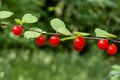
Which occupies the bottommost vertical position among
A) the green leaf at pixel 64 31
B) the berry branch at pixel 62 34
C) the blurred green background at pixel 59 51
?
the blurred green background at pixel 59 51

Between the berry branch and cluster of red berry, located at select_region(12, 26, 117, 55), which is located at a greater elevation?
the berry branch

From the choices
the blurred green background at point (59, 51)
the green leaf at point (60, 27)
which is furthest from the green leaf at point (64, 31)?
the blurred green background at point (59, 51)

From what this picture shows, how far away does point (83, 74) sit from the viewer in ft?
18.2

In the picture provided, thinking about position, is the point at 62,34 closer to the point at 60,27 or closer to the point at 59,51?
the point at 60,27

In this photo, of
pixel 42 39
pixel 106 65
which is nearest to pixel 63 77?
pixel 106 65

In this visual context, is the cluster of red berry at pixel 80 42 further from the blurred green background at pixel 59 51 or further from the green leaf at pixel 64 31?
the blurred green background at pixel 59 51

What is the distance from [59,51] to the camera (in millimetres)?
6730

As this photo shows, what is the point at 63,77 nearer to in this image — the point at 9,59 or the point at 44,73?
the point at 44,73

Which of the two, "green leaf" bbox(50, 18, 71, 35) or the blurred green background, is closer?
"green leaf" bbox(50, 18, 71, 35)

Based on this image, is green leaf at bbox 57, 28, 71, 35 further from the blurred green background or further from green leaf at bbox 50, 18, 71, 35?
the blurred green background

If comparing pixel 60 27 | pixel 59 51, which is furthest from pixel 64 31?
pixel 59 51

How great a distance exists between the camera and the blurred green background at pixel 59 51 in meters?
4.87

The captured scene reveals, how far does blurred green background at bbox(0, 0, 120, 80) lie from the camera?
4867 millimetres

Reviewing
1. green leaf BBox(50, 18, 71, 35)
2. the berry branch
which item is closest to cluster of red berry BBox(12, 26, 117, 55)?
the berry branch
